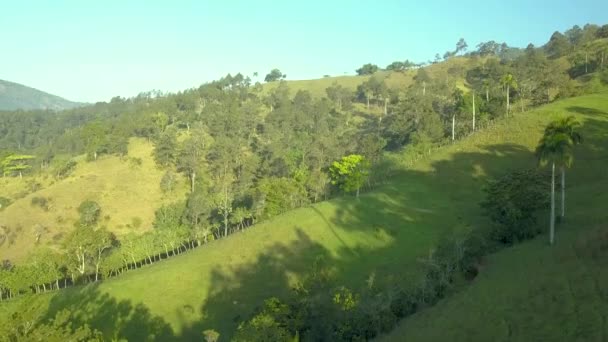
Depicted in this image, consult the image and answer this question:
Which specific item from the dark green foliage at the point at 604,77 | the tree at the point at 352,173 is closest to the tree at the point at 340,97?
the dark green foliage at the point at 604,77

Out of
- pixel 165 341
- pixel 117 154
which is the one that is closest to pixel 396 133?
pixel 117 154

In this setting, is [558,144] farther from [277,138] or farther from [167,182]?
[167,182]

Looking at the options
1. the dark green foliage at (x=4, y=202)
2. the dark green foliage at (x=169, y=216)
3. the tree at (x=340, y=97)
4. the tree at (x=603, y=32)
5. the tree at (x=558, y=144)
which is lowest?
the dark green foliage at (x=169, y=216)

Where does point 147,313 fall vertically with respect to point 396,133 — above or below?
below

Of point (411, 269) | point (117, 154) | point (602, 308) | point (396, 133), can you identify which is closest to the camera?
point (602, 308)

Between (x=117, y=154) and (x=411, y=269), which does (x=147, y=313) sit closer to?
(x=411, y=269)

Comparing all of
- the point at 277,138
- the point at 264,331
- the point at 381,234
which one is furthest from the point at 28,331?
the point at 277,138

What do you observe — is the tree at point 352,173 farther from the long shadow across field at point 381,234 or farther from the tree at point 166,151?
the tree at point 166,151
